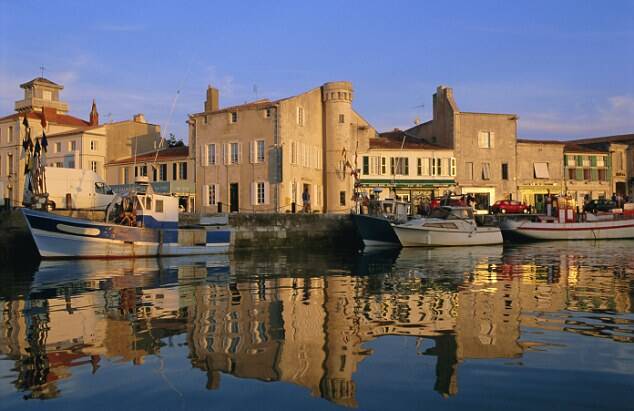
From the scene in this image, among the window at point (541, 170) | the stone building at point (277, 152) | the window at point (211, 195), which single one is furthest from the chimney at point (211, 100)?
the window at point (541, 170)

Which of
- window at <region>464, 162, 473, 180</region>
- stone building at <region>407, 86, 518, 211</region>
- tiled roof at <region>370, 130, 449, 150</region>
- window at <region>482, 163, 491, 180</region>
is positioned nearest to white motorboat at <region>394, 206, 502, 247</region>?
tiled roof at <region>370, 130, 449, 150</region>

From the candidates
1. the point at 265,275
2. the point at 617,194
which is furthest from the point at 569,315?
the point at 617,194

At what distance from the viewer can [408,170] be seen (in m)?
51.4

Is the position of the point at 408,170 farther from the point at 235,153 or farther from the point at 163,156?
the point at 163,156

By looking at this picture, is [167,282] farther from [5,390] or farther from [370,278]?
[5,390]

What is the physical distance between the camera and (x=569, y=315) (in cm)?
1155

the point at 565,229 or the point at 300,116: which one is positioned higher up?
the point at 300,116

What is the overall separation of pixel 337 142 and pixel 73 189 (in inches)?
782

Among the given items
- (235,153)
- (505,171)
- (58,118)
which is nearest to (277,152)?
(235,153)

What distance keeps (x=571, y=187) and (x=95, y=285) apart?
5066 cm

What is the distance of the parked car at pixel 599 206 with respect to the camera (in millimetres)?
52812

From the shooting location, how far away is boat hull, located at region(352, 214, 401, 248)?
3653 centimetres

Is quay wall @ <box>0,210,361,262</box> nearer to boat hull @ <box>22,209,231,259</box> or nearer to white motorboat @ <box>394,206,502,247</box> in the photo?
white motorboat @ <box>394,206,502,247</box>

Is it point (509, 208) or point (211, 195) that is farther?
point (509, 208)
